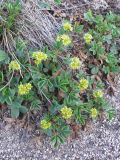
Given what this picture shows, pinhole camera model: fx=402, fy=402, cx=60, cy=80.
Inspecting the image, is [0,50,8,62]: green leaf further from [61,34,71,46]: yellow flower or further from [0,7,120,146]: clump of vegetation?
[61,34,71,46]: yellow flower

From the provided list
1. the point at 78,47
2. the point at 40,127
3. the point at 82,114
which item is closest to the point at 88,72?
the point at 78,47

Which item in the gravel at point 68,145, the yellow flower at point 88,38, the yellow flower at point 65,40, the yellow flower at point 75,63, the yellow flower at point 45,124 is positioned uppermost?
the yellow flower at point 65,40

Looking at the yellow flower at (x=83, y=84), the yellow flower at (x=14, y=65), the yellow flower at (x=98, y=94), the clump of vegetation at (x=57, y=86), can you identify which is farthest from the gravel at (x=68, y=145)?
the yellow flower at (x=14, y=65)

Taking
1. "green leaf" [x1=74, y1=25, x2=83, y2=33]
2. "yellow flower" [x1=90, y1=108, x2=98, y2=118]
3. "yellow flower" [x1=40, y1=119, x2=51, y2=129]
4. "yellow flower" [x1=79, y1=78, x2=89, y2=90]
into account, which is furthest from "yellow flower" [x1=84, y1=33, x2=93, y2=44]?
"yellow flower" [x1=40, y1=119, x2=51, y2=129]

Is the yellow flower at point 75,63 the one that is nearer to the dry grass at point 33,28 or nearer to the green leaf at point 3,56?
the dry grass at point 33,28

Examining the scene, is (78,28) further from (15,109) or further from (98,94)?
(15,109)

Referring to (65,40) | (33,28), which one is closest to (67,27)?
(65,40)
